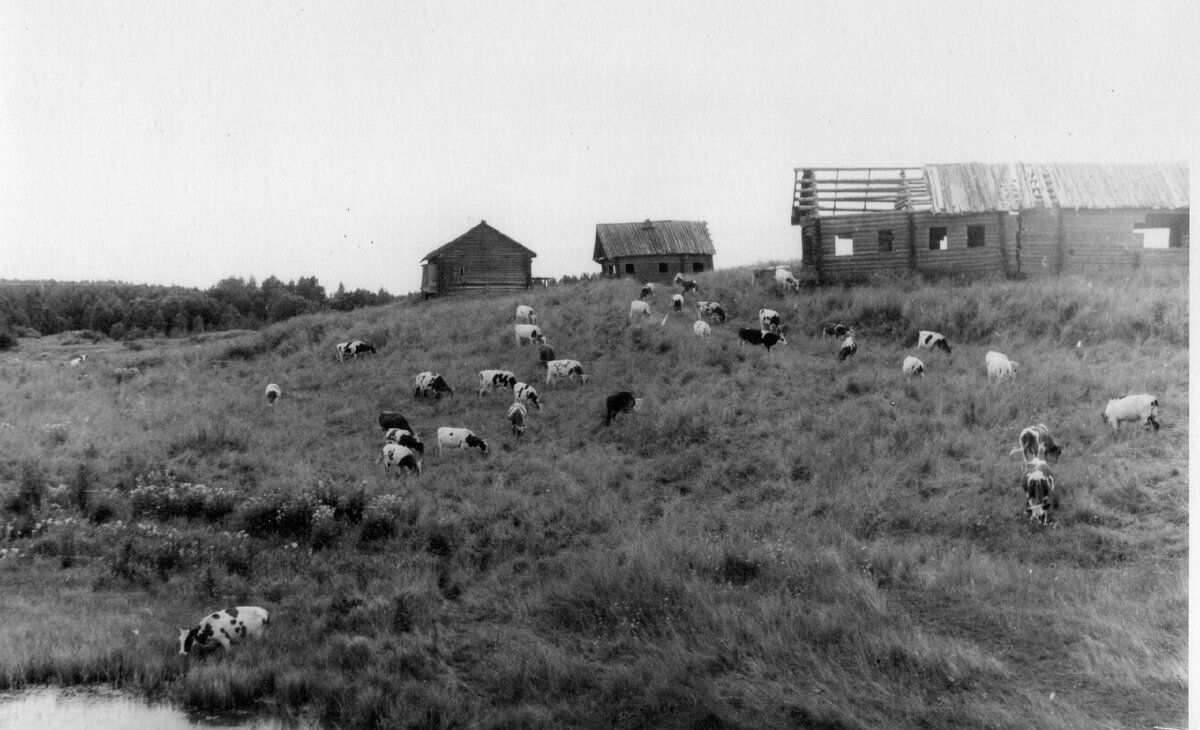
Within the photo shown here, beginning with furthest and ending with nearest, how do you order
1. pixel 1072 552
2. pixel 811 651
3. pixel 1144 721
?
pixel 1072 552
pixel 811 651
pixel 1144 721

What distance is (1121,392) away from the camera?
14.3 m

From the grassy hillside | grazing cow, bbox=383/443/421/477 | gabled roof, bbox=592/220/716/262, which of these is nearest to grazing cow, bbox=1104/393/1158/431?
the grassy hillside

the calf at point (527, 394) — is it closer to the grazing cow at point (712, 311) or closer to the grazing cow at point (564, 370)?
the grazing cow at point (564, 370)

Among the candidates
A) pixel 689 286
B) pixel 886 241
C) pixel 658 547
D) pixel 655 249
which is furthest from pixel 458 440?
pixel 655 249

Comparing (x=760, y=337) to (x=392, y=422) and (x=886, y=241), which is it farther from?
(x=392, y=422)

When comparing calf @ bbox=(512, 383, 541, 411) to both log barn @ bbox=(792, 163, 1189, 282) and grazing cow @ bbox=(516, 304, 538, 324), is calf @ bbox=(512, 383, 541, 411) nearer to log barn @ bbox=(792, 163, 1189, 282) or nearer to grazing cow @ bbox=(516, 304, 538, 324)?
grazing cow @ bbox=(516, 304, 538, 324)

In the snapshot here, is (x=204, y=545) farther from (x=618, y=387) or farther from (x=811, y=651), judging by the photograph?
(x=618, y=387)

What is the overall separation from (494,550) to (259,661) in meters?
3.60

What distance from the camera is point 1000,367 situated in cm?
1706

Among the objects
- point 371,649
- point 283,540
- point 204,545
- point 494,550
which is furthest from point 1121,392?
point 204,545

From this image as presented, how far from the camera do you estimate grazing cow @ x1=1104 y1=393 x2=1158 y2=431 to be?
12.9 metres

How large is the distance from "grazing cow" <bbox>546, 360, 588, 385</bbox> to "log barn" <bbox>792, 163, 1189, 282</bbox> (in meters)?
12.7

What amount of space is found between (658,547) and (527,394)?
8692mm

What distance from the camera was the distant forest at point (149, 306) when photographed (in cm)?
3719
